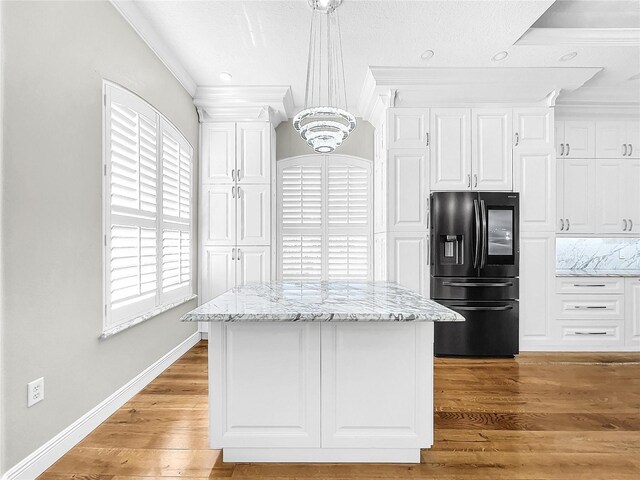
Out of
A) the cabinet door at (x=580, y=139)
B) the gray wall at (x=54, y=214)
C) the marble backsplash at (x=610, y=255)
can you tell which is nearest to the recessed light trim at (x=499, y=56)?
Result: the cabinet door at (x=580, y=139)

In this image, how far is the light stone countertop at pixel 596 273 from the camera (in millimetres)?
3924

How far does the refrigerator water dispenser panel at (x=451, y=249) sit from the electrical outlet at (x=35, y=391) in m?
3.27

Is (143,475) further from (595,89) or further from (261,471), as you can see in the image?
(595,89)

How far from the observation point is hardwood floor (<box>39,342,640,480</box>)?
1.86 metres

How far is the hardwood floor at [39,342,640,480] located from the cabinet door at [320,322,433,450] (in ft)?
0.55

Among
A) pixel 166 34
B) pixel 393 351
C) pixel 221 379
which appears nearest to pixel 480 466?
pixel 393 351

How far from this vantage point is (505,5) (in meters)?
2.63

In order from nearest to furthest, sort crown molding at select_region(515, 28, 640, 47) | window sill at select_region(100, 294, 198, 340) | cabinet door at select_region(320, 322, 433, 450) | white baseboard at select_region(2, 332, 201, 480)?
white baseboard at select_region(2, 332, 201, 480), cabinet door at select_region(320, 322, 433, 450), window sill at select_region(100, 294, 198, 340), crown molding at select_region(515, 28, 640, 47)

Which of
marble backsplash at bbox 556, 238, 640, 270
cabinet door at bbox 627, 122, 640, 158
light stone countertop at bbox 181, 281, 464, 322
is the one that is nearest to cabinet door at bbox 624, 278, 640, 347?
marble backsplash at bbox 556, 238, 640, 270

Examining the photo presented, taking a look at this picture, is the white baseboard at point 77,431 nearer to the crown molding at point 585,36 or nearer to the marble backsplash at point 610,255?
the crown molding at point 585,36

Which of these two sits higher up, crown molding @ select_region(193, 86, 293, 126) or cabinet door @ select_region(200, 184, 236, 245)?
crown molding @ select_region(193, 86, 293, 126)

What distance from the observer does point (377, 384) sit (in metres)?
1.87

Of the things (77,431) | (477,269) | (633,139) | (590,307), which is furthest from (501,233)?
(77,431)

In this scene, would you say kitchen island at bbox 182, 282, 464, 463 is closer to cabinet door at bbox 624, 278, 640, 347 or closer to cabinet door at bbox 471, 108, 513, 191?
cabinet door at bbox 471, 108, 513, 191
